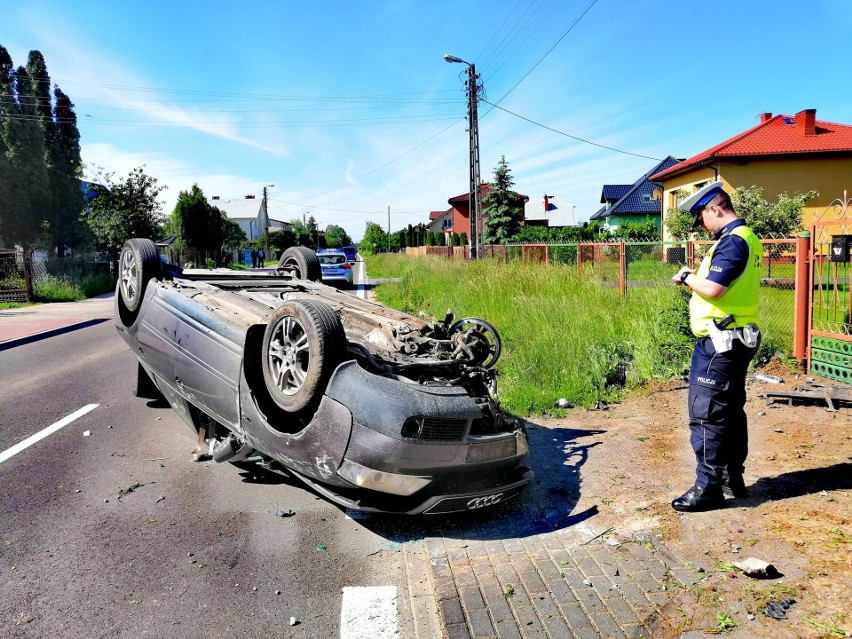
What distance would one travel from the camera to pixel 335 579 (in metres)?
3.20

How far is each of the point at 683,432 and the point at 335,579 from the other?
3.38 meters

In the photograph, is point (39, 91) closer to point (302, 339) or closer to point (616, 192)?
point (302, 339)

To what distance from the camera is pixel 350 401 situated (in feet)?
10.8

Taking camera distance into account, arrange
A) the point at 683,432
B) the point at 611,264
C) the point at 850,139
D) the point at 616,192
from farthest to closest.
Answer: the point at 616,192 → the point at 850,139 → the point at 611,264 → the point at 683,432

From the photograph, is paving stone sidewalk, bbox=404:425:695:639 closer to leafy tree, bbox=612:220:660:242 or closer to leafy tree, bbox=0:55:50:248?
leafy tree, bbox=0:55:50:248

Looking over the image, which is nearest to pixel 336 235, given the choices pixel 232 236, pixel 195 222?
pixel 232 236

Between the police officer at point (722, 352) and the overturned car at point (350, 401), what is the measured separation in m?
1.07

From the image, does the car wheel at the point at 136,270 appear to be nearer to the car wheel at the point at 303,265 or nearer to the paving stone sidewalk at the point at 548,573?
the car wheel at the point at 303,265

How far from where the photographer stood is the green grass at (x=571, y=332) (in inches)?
264

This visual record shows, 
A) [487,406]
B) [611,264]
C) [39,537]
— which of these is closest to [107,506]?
[39,537]

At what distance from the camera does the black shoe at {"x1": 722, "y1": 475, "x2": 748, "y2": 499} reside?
3664 millimetres

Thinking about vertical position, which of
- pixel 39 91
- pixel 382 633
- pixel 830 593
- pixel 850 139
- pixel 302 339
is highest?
pixel 39 91

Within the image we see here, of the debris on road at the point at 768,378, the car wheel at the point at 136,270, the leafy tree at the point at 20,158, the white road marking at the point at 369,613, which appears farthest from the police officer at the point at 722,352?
the leafy tree at the point at 20,158

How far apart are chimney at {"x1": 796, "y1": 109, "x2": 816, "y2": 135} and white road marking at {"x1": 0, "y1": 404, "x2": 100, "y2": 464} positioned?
1138 inches
